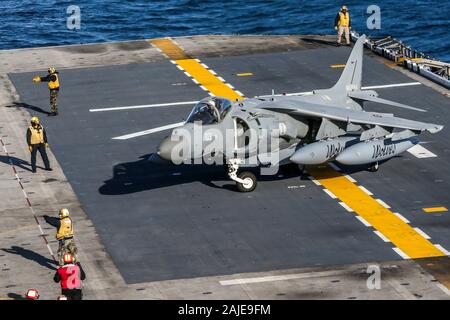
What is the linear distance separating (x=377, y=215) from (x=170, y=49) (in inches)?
1038

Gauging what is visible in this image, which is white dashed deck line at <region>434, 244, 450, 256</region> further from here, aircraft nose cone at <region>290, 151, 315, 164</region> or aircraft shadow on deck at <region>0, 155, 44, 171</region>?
aircraft shadow on deck at <region>0, 155, 44, 171</region>

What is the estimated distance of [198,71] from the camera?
195 ft

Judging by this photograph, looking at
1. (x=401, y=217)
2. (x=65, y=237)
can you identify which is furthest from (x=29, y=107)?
(x=401, y=217)

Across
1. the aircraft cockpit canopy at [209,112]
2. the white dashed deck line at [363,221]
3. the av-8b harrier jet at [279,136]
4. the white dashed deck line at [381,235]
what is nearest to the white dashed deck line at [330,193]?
the av-8b harrier jet at [279,136]

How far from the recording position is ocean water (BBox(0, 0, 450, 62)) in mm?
87250

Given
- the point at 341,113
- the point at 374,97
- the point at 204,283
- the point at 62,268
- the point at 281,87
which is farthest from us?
the point at 281,87

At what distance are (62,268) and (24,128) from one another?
810 inches

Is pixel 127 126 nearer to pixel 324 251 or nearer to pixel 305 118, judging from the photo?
pixel 305 118

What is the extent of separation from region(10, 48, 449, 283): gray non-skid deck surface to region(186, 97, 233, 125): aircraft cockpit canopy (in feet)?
9.51

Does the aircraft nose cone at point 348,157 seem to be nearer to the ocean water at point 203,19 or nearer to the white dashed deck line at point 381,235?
the white dashed deck line at point 381,235

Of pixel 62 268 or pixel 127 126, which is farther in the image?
pixel 127 126

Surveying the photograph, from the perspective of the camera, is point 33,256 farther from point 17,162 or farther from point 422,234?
point 422,234

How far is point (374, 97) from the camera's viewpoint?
1838 inches
